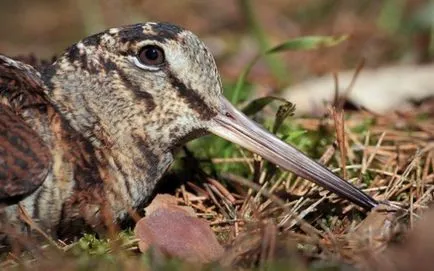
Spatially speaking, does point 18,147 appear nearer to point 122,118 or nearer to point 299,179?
point 122,118

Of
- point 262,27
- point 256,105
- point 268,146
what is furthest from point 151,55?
point 262,27

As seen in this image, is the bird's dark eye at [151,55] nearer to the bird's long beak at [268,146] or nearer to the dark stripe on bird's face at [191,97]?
the dark stripe on bird's face at [191,97]

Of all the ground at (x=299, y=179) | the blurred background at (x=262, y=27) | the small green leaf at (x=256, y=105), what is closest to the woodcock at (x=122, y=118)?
the ground at (x=299, y=179)

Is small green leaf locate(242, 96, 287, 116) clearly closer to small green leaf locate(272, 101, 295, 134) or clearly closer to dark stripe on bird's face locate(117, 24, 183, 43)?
small green leaf locate(272, 101, 295, 134)

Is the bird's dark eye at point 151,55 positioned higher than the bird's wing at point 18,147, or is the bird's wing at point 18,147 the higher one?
the bird's dark eye at point 151,55

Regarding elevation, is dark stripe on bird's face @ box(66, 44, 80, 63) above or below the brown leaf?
above

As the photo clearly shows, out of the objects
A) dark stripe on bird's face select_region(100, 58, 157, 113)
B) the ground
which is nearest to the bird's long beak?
the ground

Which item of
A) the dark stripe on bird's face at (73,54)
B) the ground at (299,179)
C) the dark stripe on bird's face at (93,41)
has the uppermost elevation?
the dark stripe on bird's face at (93,41)
